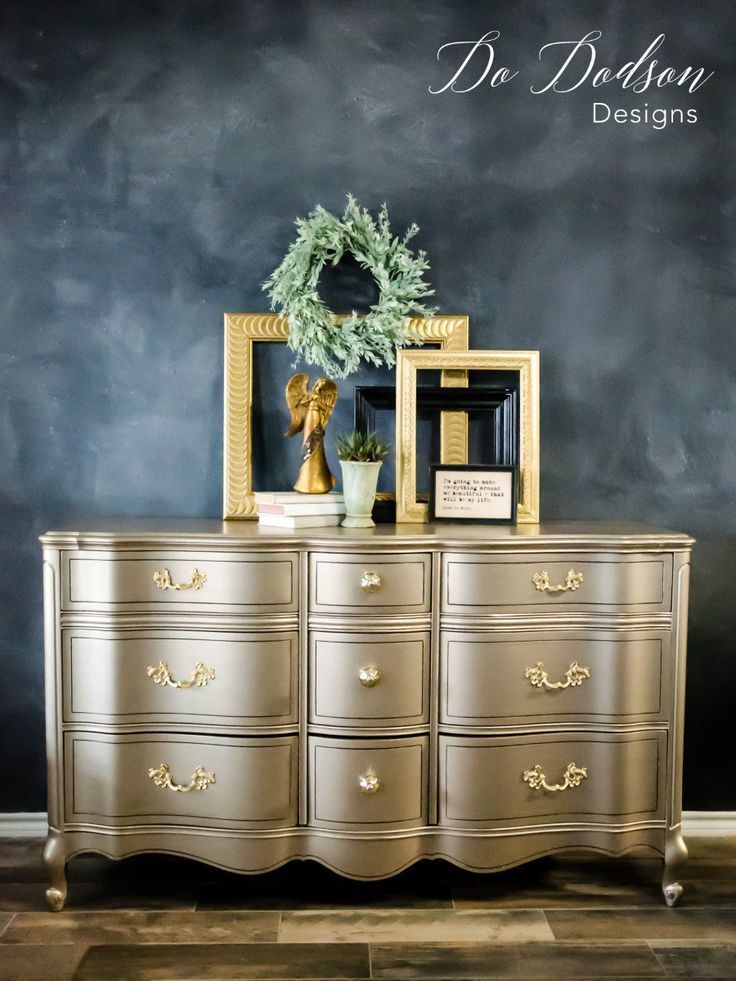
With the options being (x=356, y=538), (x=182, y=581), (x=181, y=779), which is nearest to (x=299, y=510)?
(x=356, y=538)

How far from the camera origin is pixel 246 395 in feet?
9.09

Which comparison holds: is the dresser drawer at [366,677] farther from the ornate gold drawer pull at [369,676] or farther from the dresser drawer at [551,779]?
the dresser drawer at [551,779]

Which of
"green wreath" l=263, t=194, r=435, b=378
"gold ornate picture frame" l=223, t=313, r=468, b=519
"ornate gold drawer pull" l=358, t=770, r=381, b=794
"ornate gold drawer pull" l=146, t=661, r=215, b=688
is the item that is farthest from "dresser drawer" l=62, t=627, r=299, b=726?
"green wreath" l=263, t=194, r=435, b=378

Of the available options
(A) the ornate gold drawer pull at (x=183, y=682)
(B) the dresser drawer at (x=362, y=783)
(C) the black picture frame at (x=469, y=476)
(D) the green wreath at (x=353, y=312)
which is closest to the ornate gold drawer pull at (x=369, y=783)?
(B) the dresser drawer at (x=362, y=783)

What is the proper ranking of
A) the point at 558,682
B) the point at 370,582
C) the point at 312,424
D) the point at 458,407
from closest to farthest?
the point at 370,582 → the point at 558,682 → the point at 312,424 → the point at 458,407

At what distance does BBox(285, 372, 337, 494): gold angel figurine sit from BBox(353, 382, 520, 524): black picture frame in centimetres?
12

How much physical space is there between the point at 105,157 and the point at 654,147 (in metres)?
1.71

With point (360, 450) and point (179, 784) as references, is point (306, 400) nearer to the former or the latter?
point (360, 450)

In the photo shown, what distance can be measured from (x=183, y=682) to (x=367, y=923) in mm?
781

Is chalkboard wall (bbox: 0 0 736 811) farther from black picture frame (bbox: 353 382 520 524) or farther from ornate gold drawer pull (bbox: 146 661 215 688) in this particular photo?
ornate gold drawer pull (bbox: 146 661 215 688)

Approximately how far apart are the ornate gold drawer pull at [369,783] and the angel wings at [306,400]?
0.98 metres

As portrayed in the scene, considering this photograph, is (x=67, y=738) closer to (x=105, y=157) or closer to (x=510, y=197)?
(x=105, y=157)

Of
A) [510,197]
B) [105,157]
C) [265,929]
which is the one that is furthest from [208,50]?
[265,929]

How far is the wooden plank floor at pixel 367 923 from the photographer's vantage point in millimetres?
2154
